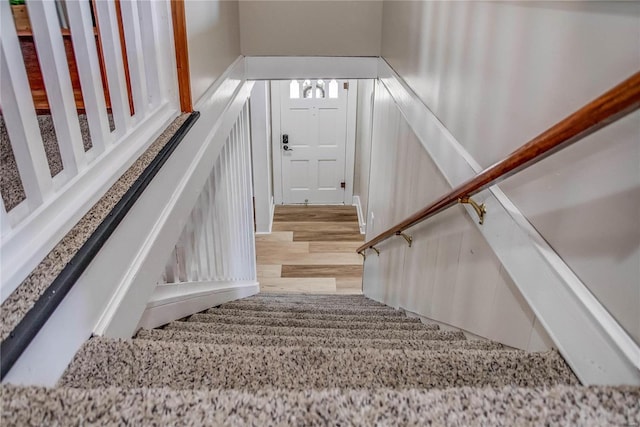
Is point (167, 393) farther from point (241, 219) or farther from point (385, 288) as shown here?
point (241, 219)

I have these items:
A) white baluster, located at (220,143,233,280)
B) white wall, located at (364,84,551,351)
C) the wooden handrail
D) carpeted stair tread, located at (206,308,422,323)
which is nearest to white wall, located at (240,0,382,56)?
white wall, located at (364,84,551,351)

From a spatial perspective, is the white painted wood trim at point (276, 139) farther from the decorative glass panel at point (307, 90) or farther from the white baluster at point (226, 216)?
the white baluster at point (226, 216)

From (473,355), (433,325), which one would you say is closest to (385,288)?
(433,325)

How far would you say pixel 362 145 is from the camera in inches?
258

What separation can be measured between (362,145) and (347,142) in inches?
13.9

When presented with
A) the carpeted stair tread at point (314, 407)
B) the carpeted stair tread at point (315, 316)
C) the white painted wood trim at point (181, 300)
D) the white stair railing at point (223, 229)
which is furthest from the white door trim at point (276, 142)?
the carpeted stair tread at point (314, 407)

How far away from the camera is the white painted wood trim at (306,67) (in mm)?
3885

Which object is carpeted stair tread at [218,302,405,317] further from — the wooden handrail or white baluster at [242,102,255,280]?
the wooden handrail

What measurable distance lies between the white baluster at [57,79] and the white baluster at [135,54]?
1.54ft

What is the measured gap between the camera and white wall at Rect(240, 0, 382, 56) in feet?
12.1

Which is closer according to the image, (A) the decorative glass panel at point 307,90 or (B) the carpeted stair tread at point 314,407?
(B) the carpeted stair tread at point 314,407

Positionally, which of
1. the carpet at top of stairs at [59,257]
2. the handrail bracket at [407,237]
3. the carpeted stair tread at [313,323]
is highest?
the carpet at top of stairs at [59,257]

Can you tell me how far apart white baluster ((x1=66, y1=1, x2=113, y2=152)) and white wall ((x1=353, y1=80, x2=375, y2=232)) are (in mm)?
4562

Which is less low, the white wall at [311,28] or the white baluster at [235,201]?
the white wall at [311,28]
